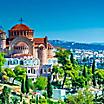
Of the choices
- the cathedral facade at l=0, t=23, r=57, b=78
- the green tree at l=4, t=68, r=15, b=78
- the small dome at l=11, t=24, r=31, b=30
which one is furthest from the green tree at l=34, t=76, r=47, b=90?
the small dome at l=11, t=24, r=31, b=30

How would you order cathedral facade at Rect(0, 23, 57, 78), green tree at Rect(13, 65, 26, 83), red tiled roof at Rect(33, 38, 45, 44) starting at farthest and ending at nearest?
red tiled roof at Rect(33, 38, 45, 44) < cathedral facade at Rect(0, 23, 57, 78) < green tree at Rect(13, 65, 26, 83)

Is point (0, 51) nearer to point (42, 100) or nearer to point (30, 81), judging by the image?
point (30, 81)

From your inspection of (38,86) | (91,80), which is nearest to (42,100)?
(38,86)

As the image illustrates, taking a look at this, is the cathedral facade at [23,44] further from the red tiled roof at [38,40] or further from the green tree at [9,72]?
the green tree at [9,72]

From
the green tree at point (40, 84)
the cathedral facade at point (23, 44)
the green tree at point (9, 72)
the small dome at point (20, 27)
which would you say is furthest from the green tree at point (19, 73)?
the small dome at point (20, 27)

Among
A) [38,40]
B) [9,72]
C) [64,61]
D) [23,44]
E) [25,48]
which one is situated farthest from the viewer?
[38,40]

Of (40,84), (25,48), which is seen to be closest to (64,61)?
(25,48)

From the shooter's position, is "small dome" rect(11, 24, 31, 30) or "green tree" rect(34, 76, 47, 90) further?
"small dome" rect(11, 24, 31, 30)

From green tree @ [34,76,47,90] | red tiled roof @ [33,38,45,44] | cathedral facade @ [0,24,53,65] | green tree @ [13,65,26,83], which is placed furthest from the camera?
red tiled roof @ [33,38,45,44]

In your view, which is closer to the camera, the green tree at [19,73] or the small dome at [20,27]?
the green tree at [19,73]

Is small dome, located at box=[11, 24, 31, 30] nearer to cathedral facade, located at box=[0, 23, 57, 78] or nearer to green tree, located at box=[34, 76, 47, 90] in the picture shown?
cathedral facade, located at box=[0, 23, 57, 78]

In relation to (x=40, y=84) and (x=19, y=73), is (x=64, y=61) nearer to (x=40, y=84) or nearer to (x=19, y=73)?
(x=19, y=73)
